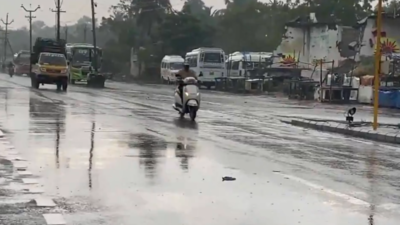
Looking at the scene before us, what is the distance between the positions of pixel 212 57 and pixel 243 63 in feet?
14.5

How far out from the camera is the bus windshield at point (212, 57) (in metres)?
56.8

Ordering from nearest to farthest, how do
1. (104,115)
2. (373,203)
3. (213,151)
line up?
(373,203)
(213,151)
(104,115)

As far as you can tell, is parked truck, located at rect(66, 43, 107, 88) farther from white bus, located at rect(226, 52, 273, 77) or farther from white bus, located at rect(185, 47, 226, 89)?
white bus, located at rect(226, 52, 273, 77)

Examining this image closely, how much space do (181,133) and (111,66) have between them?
276 feet

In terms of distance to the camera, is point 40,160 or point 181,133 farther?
point 181,133

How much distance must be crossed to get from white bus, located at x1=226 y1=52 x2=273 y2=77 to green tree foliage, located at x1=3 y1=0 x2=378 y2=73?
1038 cm

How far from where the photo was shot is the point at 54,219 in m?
7.51

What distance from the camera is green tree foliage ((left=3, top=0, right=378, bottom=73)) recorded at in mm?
75469

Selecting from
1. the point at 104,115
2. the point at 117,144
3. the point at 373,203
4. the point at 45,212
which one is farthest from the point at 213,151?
the point at 104,115

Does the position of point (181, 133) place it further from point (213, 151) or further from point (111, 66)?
point (111, 66)

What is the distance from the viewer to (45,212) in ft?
25.7

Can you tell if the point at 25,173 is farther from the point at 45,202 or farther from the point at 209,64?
the point at 209,64

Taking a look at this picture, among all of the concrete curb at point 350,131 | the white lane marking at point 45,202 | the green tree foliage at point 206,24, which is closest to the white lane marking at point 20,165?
the white lane marking at point 45,202

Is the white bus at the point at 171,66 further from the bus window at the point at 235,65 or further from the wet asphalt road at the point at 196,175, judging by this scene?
the wet asphalt road at the point at 196,175
